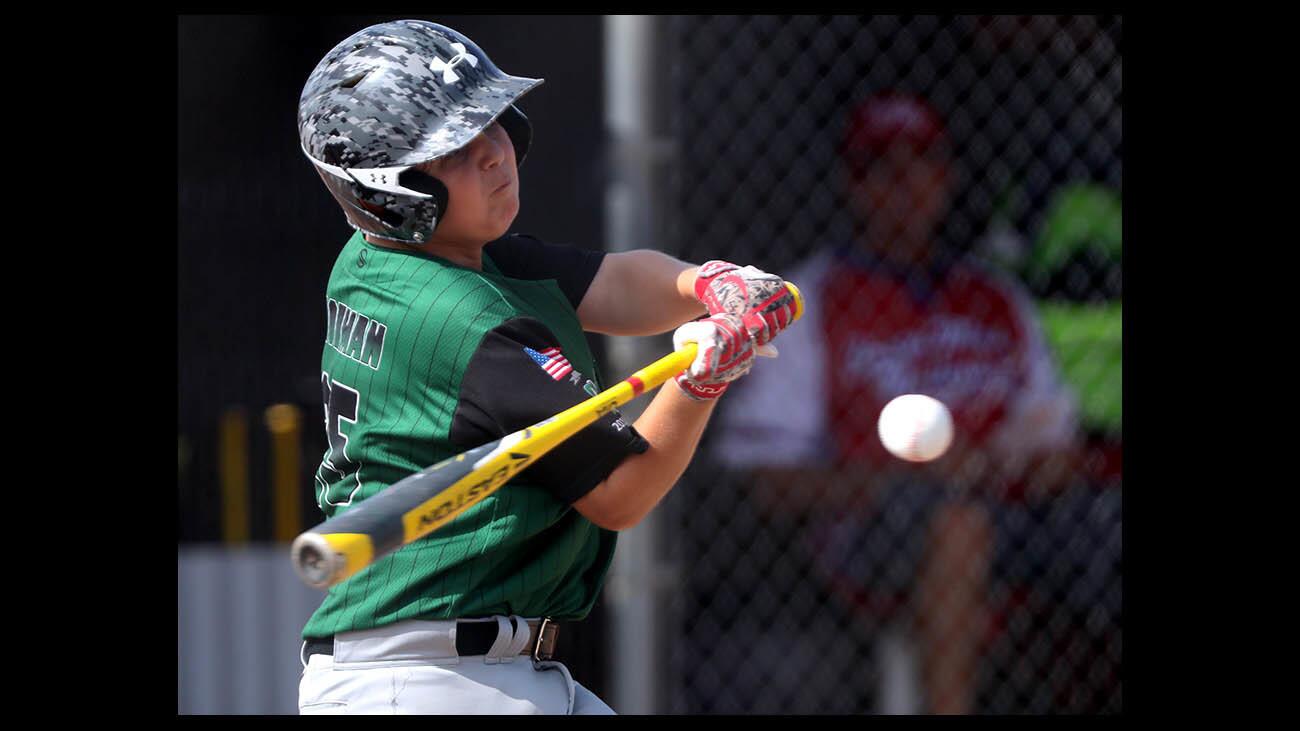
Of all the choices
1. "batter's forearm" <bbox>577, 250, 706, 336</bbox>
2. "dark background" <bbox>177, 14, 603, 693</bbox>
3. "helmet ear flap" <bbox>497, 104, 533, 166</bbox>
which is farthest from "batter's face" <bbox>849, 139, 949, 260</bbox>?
"helmet ear flap" <bbox>497, 104, 533, 166</bbox>

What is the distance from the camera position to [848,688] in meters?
4.11

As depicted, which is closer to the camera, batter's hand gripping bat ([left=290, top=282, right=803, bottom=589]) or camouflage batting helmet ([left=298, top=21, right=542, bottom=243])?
batter's hand gripping bat ([left=290, top=282, right=803, bottom=589])

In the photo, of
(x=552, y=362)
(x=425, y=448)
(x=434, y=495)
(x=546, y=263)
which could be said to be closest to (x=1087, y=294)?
(x=546, y=263)

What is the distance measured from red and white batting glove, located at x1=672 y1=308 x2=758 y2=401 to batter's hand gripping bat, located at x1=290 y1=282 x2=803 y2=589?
22 mm

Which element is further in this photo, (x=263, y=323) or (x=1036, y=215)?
(x=1036, y=215)

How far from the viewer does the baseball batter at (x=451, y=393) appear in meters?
2.19

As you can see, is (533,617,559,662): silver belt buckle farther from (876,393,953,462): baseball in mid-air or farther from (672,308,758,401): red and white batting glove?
(876,393,953,462): baseball in mid-air

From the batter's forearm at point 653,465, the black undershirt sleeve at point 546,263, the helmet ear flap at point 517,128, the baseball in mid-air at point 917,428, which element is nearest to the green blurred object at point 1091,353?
the baseball in mid-air at point 917,428

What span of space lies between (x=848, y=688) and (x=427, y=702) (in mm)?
2098

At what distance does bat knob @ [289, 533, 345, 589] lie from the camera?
5.89 feet

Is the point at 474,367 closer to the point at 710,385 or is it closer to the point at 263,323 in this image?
the point at 710,385

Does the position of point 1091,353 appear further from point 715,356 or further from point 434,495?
point 434,495

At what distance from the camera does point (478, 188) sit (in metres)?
2.27

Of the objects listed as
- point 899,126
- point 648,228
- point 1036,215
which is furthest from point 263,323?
point 1036,215
